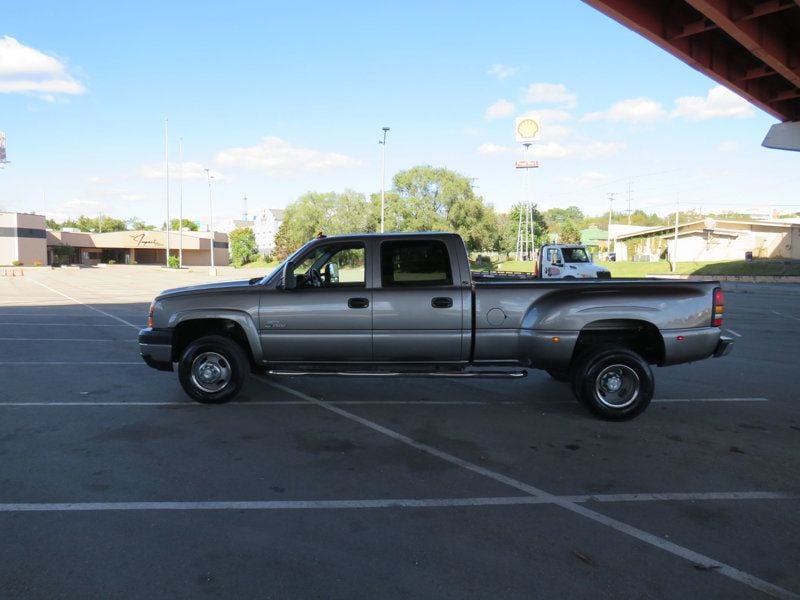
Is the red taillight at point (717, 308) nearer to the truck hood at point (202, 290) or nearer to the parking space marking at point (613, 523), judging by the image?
the parking space marking at point (613, 523)

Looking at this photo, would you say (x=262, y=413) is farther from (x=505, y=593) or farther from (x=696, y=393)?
(x=696, y=393)

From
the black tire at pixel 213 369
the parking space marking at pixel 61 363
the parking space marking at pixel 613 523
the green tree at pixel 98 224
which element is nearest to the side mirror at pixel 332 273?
the black tire at pixel 213 369

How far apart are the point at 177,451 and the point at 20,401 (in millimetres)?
2984

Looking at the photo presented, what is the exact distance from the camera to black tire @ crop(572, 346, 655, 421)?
6.00 m

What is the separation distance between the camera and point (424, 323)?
624 cm

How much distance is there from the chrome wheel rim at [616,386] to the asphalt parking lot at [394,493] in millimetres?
240

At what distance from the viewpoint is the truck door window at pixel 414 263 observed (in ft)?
20.9

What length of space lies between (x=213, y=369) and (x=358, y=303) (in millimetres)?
1876

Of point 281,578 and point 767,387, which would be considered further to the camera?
point 767,387

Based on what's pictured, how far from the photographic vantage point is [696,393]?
738 centimetres

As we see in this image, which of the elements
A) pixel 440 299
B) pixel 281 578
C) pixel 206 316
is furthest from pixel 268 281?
pixel 281 578

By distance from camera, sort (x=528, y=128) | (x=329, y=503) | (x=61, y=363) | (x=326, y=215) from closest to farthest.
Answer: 1. (x=329, y=503)
2. (x=61, y=363)
3. (x=326, y=215)
4. (x=528, y=128)

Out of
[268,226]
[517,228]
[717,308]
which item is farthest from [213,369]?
[268,226]

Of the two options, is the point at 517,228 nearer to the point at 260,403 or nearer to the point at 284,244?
the point at 284,244
